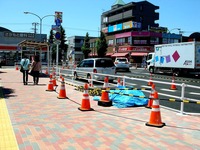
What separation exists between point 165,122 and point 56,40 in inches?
434

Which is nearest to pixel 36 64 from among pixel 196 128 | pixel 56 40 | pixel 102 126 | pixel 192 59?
pixel 56 40

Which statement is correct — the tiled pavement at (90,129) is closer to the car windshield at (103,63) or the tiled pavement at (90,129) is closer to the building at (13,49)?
the car windshield at (103,63)

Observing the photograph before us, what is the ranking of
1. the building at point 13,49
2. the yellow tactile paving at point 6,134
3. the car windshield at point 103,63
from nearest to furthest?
the yellow tactile paving at point 6,134
the car windshield at point 103,63
the building at point 13,49

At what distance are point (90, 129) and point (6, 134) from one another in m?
1.90

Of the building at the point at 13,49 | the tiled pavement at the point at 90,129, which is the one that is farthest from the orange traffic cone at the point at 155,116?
the building at the point at 13,49

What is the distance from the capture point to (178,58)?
29938 mm

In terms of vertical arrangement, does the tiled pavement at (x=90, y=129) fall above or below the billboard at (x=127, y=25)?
below

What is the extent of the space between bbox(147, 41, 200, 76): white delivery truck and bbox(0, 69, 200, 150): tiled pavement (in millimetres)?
20408

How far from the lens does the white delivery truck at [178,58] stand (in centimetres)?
2799

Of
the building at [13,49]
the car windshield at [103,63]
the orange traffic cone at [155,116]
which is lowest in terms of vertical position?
the orange traffic cone at [155,116]

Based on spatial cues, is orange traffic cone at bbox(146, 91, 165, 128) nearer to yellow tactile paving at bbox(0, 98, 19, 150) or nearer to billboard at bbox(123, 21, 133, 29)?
yellow tactile paving at bbox(0, 98, 19, 150)

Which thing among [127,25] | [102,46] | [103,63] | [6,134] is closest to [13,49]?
[102,46]

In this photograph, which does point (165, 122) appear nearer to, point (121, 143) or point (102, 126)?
point (102, 126)

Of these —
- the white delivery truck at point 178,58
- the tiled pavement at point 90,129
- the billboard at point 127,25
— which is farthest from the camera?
the billboard at point 127,25
